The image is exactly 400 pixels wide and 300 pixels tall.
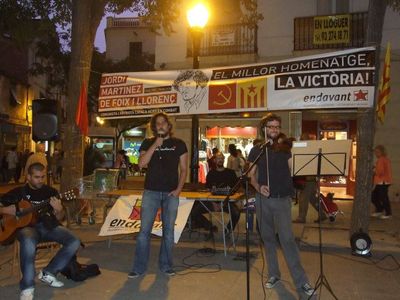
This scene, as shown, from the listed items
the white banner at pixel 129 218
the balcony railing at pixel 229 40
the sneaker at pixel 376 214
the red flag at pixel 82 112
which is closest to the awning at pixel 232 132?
the balcony railing at pixel 229 40

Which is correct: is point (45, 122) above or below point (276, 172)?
above

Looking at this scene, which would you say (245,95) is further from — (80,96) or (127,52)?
(127,52)

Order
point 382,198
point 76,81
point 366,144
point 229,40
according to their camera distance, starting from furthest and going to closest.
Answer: point 229,40
point 382,198
point 76,81
point 366,144

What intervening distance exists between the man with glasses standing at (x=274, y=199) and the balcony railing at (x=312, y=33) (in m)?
10.2

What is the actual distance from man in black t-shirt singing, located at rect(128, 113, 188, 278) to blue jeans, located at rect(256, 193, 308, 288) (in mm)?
1160

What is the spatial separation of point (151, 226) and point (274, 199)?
1.67 m

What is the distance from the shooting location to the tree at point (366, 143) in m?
8.20

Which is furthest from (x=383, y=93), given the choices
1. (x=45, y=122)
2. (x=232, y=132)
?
(x=232, y=132)

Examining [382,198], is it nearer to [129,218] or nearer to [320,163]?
[320,163]

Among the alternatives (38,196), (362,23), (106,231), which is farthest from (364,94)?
(362,23)

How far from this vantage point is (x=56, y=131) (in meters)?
9.84

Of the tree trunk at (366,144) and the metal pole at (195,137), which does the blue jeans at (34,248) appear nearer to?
the metal pole at (195,137)

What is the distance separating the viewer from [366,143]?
826cm

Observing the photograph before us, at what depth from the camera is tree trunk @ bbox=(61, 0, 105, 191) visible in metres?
10.5
